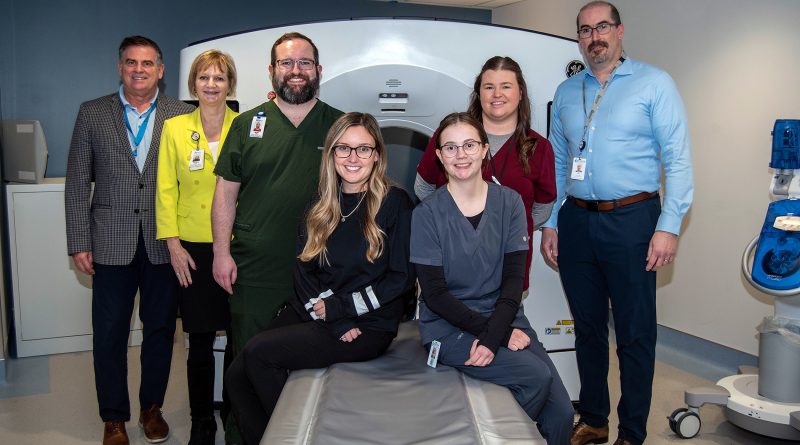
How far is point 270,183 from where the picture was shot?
2.40 m

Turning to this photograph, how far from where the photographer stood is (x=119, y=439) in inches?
109

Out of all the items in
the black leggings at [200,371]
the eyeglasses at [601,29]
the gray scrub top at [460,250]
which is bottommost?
the black leggings at [200,371]

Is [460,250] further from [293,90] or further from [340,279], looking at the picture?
[293,90]

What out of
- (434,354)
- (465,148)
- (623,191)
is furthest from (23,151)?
(623,191)

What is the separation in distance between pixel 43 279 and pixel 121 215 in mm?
1605

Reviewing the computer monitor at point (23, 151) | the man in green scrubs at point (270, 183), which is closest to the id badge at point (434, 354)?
the man in green scrubs at point (270, 183)

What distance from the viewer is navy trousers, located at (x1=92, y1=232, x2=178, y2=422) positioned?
2689 millimetres

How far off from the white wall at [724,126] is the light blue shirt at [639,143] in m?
1.14

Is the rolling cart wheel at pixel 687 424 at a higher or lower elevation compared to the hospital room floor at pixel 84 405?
higher

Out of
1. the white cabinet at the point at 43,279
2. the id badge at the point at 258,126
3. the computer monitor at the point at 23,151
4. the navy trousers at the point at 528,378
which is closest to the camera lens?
the navy trousers at the point at 528,378

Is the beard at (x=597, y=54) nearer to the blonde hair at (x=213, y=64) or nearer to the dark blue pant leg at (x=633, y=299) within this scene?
the dark blue pant leg at (x=633, y=299)

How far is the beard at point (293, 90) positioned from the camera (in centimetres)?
239

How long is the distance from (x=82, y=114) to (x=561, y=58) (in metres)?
1.86

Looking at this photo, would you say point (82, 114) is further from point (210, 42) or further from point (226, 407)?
point (226, 407)
